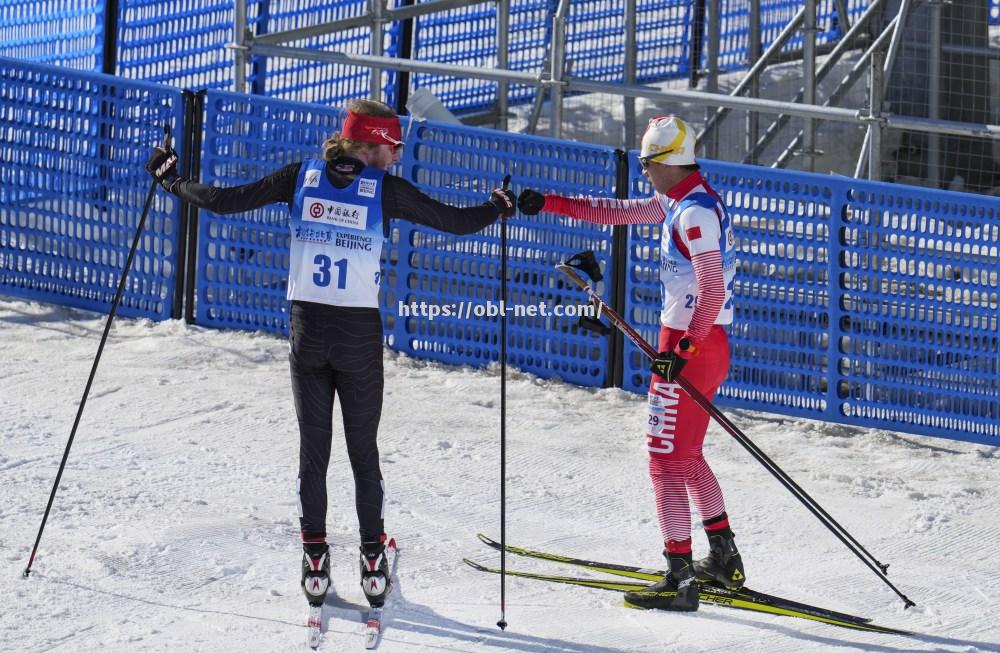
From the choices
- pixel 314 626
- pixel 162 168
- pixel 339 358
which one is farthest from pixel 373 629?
pixel 162 168

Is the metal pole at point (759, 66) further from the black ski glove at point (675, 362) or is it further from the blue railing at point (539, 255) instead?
the black ski glove at point (675, 362)

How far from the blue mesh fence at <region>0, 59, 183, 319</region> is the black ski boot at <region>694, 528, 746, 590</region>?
4904 mm

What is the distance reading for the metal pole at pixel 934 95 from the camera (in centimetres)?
1174

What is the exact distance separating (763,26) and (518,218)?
560cm

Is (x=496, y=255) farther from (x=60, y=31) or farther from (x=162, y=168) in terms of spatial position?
(x=60, y=31)

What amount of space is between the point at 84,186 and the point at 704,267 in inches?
218

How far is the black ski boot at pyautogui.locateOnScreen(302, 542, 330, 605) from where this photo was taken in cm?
577

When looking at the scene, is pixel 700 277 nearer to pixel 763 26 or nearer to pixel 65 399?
pixel 65 399

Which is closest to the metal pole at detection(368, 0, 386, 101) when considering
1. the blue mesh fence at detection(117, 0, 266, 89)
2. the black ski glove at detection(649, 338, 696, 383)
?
the blue mesh fence at detection(117, 0, 266, 89)

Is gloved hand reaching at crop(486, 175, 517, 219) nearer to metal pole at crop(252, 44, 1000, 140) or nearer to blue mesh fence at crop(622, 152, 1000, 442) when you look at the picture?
blue mesh fence at crop(622, 152, 1000, 442)

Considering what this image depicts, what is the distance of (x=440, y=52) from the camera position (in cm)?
1369

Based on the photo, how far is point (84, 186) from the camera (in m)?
10.1

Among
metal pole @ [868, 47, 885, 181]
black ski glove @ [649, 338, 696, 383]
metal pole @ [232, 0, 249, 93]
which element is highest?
metal pole @ [232, 0, 249, 93]

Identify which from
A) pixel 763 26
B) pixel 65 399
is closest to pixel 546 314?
pixel 65 399
